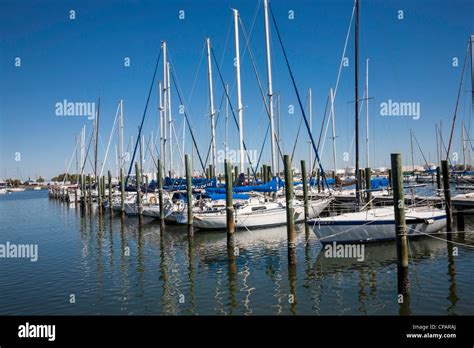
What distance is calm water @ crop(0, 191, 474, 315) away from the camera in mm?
12430

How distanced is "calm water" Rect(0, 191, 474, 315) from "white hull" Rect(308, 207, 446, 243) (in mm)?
721

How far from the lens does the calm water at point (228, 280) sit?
12430mm

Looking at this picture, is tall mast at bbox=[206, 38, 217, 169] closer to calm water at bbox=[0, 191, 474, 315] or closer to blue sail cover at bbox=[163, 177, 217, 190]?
blue sail cover at bbox=[163, 177, 217, 190]

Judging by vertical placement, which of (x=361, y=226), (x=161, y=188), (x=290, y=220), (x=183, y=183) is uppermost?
(x=183, y=183)

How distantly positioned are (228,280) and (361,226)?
7.82 meters

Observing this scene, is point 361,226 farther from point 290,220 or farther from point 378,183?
point 378,183

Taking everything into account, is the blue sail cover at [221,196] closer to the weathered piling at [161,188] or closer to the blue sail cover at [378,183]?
the weathered piling at [161,188]

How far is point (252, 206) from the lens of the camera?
2647 centimetres

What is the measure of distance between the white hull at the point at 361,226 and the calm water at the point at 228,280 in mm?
721

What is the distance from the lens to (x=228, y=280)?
15.2m

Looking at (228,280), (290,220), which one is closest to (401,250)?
(290,220)

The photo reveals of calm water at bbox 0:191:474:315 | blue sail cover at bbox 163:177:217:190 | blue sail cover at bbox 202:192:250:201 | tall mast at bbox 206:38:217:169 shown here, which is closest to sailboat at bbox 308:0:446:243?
calm water at bbox 0:191:474:315
